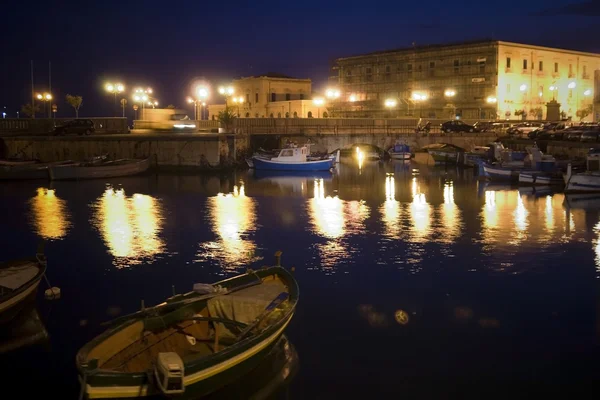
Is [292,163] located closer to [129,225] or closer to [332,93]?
[129,225]

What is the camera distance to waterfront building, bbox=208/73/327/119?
101875mm

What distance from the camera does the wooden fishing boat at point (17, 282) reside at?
16484 millimetres

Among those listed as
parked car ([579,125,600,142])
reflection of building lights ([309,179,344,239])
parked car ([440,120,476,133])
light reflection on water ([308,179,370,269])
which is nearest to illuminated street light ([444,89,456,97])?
parked car ([440,120,476,133])

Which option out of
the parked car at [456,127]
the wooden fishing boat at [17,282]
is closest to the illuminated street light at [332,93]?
the parked car at [456,127]

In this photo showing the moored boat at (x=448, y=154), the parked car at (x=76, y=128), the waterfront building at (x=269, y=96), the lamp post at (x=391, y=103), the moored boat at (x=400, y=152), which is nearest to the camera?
the parked car at (x=76, y=128)

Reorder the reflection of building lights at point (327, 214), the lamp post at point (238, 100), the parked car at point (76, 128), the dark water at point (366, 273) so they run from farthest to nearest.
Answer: the lamp post at point (238, 100) → the parked car at point (76, 128) → the reflection of building lights at point (327, 214) → the dark water at point (366, 273)

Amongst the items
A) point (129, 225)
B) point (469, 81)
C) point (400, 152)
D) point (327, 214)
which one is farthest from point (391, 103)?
point (129, 225)

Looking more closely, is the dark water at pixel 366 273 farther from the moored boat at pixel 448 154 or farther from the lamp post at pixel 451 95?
the lamp post at pixel 451 95

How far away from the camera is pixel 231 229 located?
30516mm

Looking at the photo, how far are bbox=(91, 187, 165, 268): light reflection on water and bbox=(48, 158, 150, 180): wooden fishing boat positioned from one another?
8359 mm

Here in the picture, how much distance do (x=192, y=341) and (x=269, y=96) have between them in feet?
305

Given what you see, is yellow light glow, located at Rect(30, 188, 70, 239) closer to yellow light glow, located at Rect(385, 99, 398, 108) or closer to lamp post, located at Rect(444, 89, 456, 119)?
lamp post, located at Rect(444, 89, 456, 119)

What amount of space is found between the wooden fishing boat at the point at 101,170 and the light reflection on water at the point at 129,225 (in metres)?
8.36

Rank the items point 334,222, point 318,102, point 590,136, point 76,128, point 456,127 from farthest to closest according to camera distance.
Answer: point 318,102
point 456,127
point 76,128
point 590,136
point 334,222
